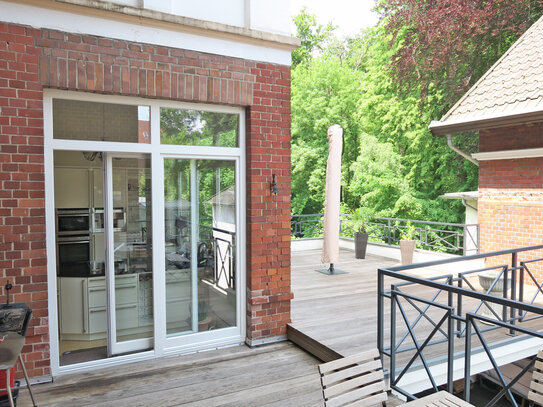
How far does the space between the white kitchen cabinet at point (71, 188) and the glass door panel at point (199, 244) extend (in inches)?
59.7

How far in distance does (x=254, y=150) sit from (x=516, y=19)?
36.3 ft

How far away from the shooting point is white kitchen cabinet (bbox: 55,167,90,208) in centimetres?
514

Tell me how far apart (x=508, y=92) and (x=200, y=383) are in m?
6.36

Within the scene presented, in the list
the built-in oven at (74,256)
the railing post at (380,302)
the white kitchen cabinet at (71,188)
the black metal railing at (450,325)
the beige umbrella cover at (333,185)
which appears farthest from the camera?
the beige umbrella cover at (333,185)

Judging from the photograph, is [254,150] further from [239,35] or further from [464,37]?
[464,37]

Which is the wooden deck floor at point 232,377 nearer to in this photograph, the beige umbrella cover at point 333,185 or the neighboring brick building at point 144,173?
the neighboring brick building at point 144,173

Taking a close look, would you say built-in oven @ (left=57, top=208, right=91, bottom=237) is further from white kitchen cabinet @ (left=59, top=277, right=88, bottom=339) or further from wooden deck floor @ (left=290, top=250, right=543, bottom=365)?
wooden deck floor @ (left=290, top=250, right=543, bottom=365)

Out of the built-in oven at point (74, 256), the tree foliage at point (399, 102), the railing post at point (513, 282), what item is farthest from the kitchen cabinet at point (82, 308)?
the tree foliage at point (399, 102)

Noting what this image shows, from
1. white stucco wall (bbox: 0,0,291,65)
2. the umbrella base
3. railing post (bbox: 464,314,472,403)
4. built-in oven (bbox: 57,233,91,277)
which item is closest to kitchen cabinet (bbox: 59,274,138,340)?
built-in oven (bbox: 57,233,91,277)

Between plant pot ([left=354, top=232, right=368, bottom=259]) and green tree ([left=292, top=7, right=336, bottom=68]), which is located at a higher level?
green tree ([left=292, top=7, right=336, bottom=68])

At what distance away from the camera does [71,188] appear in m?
5.20

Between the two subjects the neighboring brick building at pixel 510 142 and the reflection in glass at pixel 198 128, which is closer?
the reflection in glass at pixel 198 128

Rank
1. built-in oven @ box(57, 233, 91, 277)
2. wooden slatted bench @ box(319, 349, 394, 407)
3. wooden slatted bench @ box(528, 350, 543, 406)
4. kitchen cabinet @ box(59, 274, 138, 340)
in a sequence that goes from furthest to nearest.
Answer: built-in oven @ box(57, 233, 91, 277) < kitchen cabinet @ box(59, 274, 138, 340) < wooden slatted bench @ box(528, 350, 543, 406) < wooden slatted bench @ box(319, 349, 394, 407)

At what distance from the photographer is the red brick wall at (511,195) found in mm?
6633
